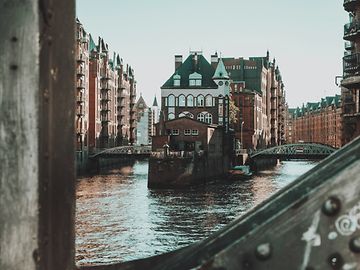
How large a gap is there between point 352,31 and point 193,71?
39679 mm

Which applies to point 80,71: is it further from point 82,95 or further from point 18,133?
point 18,133

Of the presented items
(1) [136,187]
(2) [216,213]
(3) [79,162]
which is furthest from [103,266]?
(3) [79,162]

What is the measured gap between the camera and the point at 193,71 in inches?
2958

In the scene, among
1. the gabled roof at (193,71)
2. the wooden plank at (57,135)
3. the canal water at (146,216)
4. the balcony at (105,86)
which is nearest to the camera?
the wooden plank at (57,135)

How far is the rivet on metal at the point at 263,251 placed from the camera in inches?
51.6

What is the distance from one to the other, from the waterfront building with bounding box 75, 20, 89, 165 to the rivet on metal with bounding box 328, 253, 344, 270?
208 feet

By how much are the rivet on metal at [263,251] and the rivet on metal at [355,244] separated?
17 centimetres

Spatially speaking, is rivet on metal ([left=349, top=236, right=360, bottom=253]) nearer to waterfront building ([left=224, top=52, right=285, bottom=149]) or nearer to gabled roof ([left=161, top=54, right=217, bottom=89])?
gabled roof ([left=161, top=54, right=217, bottom=89])

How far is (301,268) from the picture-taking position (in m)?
1.30

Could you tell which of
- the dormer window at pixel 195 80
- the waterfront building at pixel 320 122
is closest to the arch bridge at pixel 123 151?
the dormer window at pixel 195 80

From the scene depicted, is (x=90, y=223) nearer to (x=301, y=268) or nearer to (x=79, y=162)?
(x=301, y=268)

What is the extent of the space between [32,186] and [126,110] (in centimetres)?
10062

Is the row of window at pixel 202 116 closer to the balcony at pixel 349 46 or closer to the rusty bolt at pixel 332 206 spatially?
the balcony at pixel 349 46

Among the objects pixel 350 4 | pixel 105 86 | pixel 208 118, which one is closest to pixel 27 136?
pixel 350 4
